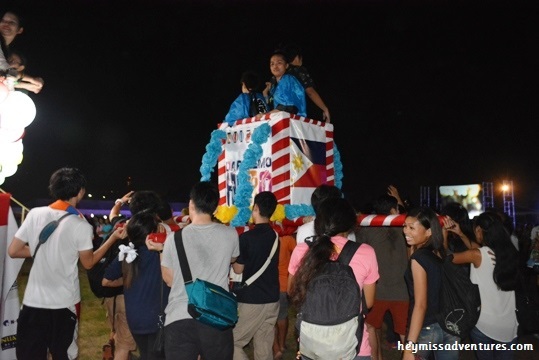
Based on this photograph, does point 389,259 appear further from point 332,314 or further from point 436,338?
point 332,314

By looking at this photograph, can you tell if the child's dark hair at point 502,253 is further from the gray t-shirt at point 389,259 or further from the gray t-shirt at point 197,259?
the gray t-shirt at point 197,259

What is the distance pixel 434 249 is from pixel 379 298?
1754 mm

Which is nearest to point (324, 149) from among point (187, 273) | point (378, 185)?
point (187, 273)

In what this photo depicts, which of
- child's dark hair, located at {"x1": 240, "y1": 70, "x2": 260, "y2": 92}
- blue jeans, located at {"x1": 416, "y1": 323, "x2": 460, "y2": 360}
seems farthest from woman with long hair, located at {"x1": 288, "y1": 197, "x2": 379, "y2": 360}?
child's dark hair, located at {"x1": 240, "y1": 70, "x2": 260, "y2": 92}

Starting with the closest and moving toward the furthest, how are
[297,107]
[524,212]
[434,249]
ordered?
[434,249] < [297,107] < [524,212]

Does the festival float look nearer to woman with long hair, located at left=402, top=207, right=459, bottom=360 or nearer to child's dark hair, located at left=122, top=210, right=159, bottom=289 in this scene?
child's dark hair, located at left=122, top=210, right=159, bottom=289

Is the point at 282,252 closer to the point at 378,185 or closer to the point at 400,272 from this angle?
the point at 400,272

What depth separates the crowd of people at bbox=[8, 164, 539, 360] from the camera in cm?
321

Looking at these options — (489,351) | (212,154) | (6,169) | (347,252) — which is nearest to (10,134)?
(6,169)

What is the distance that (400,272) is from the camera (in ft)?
16.9

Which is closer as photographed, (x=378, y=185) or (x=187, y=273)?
(x=187, y=273)

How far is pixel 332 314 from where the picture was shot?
9.19ft

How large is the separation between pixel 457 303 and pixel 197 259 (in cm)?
191

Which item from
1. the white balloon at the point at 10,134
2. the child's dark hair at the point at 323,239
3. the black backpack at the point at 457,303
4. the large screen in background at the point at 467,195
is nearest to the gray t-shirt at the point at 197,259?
the child's dark hair at the point at 323,239
